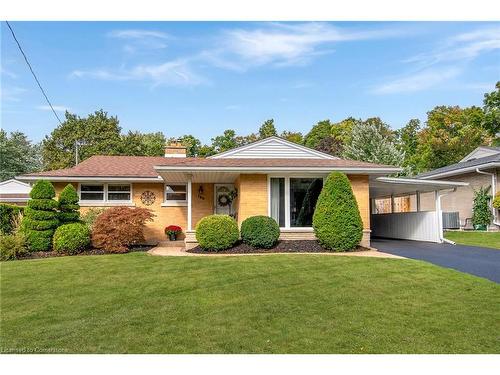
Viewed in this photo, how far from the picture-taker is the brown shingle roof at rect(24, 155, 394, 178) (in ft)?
47.8

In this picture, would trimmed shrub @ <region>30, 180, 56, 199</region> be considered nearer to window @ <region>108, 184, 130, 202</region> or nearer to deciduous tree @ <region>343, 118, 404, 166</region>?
window @ <region>108, 184, 130, 202</region>

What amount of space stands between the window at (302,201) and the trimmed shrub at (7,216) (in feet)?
32.9

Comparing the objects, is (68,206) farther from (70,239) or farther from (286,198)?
→ (286,198)

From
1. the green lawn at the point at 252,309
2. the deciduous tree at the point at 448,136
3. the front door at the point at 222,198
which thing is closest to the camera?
the green lawn at the point at 252,309

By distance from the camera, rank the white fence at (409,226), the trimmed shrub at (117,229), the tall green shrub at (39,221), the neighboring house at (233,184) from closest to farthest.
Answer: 1. the tall green shrub at (39,221)
2. the trimmed shrub at (117,229)
3. the neighboring house at (233,184)
4. the white fence at (409,226)

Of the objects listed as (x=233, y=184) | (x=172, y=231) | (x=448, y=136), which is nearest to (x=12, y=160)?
(x=172, y=231)

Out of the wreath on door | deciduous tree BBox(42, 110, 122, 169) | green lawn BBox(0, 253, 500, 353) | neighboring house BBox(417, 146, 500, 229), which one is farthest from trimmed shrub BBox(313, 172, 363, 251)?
deciduous tree BBox(42, 110, 122, 169)

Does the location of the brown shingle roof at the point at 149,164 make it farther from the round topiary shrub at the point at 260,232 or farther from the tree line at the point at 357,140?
the tree line at the point at 357,140

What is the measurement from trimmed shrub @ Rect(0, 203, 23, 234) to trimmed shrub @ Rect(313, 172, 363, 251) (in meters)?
10.9

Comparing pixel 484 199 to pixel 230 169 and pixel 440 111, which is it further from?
pixel 440 111

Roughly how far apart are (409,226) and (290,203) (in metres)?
7.08

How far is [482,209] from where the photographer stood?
20.3 meters

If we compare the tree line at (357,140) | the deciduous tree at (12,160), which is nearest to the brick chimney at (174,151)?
the tree line at (357,140)

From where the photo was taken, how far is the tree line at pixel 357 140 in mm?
36625
